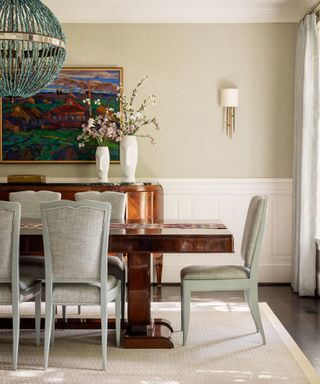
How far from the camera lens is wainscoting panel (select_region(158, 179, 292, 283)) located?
22.9 ft

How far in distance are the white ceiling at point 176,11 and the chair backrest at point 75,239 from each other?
3.31 meters

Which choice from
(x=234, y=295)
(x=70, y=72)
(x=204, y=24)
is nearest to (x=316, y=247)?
(x=234, y=295)

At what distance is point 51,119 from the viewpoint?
22.8 ft

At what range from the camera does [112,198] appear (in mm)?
5508

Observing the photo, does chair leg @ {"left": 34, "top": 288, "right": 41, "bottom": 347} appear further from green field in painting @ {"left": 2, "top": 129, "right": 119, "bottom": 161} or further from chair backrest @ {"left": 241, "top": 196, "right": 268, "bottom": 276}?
green field in painting @ {"left": 2, "top": 129, "right": 119, "bottom": 161}

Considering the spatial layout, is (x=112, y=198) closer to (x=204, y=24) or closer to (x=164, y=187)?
(x=164, y=187)

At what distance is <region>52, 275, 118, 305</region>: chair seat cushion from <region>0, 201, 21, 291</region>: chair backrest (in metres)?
0.25

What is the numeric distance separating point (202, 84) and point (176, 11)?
76 cm

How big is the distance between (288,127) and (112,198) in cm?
233

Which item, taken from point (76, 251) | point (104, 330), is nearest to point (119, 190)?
point (76, 251)

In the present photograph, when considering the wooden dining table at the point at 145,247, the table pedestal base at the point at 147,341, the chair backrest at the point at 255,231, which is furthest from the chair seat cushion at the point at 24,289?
the chair backrest at the point at 255,231

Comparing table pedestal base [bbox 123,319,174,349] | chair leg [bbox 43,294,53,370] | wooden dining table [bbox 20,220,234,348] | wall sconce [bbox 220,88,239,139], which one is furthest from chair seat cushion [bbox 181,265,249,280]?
wall sconce [bbox 220,88,239,139]

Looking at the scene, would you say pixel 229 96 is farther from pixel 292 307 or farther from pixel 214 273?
pixel 214 273

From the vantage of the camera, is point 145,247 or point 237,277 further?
point 237,277
